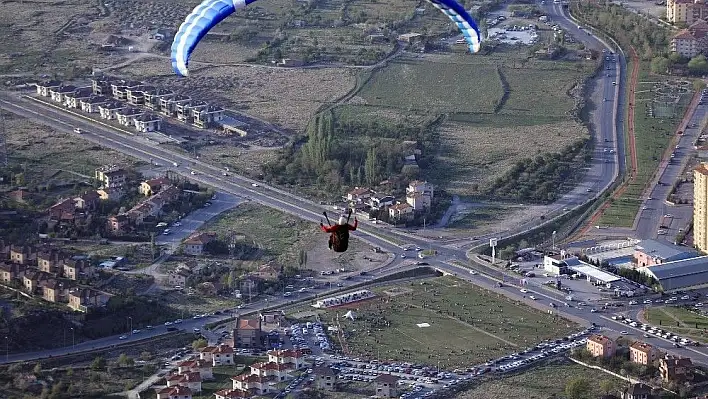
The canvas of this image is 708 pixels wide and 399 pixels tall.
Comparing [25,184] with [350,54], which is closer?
[25,184]

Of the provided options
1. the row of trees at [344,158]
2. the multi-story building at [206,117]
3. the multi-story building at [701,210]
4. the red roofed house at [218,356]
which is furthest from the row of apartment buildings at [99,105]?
the red roofed house at [218,356]

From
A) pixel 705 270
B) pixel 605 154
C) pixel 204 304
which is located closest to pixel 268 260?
pixel 204 304

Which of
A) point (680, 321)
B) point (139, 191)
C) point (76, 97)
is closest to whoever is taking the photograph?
point (680, 321)

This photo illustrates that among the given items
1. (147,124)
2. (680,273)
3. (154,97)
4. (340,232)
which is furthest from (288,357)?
(154,97)

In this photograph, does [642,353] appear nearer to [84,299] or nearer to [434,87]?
[84,299]

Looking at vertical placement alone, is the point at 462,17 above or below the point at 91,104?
above

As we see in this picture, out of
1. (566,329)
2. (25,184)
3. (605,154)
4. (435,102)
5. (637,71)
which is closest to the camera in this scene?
(566,329)

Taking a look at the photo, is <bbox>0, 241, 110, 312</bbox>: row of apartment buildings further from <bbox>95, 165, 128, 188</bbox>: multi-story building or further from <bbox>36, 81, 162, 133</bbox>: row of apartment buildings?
<bbox>36, 81, 162, 133</bbox>: row of apartment buildings

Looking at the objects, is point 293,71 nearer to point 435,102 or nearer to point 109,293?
point 435,102
